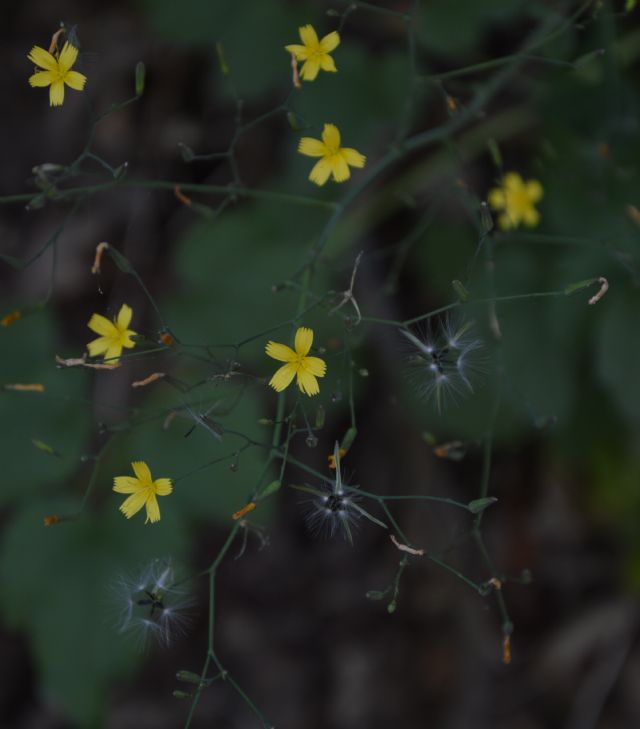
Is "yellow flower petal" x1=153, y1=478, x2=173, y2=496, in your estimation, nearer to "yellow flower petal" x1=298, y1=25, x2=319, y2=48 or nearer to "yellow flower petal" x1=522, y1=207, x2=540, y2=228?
"yellow flower petal" x1=298, y1=25, x2=319, y2=48

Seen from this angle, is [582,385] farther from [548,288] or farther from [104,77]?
[104,77]

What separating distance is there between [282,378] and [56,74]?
106cm

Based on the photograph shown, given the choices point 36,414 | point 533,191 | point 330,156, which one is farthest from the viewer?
point 36,414

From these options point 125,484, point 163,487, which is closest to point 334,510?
point 163,487

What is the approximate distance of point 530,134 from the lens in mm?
4145

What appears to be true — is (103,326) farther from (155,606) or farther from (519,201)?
(519,201)

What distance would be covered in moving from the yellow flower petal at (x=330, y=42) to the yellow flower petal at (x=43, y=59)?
0.74 metres

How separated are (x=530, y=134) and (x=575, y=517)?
6.58 feet

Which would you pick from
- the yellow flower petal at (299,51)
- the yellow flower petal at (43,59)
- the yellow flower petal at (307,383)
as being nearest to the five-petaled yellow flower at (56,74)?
the yellow flower petal at (43,59)

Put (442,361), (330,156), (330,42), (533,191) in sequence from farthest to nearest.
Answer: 1. (533,191)
2. (330,156)
3. (330,42)
4. (442,361)

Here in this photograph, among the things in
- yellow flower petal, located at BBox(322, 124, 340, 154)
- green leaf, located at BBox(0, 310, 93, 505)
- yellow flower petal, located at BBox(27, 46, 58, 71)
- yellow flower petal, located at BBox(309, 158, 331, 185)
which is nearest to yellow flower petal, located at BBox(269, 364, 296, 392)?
yellow flower petal, located at BBox(309, 158, 331, 185)

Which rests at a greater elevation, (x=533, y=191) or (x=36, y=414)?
(x=533, y=191)

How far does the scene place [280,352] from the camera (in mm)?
2207

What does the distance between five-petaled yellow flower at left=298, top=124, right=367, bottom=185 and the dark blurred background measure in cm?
94
